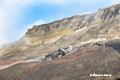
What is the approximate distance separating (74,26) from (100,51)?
245 feet

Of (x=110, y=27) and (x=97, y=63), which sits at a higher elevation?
(x=110, y=27)

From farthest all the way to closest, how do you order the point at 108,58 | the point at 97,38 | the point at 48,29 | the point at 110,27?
the point at 48,29 → the point at 110,27 → the point at 97,38 → the point at 108,58

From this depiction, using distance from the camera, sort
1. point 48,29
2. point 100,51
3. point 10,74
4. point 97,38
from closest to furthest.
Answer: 1. point 100,51
2. point 10,74
3. point 97,38
4. point 48,29

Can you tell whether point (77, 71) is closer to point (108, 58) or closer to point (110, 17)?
point (108, 58)

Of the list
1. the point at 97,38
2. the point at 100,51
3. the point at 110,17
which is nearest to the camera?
the point at 100,51

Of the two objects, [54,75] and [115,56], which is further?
[115,56]

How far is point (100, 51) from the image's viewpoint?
46.5 m

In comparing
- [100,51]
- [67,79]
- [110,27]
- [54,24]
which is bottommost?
[67,79]

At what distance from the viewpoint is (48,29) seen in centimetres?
13438

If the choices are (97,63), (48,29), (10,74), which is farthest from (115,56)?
(48,29)

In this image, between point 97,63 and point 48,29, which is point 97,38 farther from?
point 48,29

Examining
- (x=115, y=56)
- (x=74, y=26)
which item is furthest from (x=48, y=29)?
(x=115, y=56)

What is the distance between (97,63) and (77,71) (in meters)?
4.44

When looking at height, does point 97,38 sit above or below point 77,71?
above
